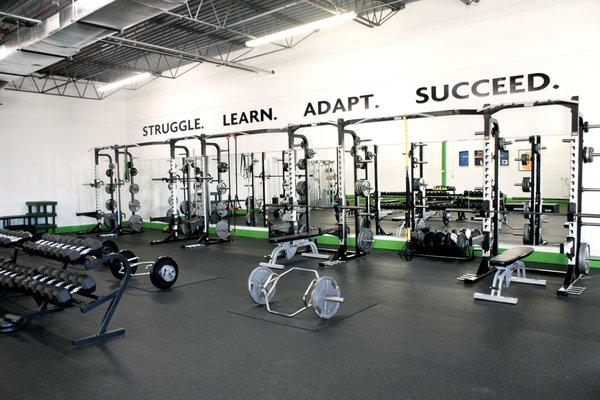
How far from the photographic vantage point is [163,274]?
15.2 ft

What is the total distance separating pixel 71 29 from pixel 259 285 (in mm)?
3342

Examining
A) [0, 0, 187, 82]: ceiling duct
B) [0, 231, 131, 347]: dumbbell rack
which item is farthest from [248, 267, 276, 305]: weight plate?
[0, 0, 187, 82]: ceiling duct

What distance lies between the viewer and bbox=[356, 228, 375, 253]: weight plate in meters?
6.21

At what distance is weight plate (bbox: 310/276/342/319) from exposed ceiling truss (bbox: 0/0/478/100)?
13.6 ft

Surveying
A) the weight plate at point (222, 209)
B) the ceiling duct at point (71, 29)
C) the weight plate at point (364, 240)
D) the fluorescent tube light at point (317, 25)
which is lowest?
the weight plate at point (364, 240)

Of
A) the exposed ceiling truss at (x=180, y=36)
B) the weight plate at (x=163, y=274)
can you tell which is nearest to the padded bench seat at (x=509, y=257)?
the weight plate at (x=163, y=274)

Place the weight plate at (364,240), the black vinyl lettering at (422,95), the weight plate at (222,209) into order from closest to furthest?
the weight plate at (364,240)
the black vinyl lettering at (422,95)
the weight plate at (222,209)

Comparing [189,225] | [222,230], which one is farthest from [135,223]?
[222,230]

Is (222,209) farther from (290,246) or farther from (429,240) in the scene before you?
(429,240)

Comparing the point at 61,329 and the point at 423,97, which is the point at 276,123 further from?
the point at 61,329

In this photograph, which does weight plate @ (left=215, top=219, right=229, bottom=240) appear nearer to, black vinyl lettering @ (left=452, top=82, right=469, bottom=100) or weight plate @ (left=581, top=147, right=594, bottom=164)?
black vinyl lettering @ (left=452, top=82, right=469, bottom=100)

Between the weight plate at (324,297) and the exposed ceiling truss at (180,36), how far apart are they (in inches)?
163

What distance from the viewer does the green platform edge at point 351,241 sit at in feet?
18.2

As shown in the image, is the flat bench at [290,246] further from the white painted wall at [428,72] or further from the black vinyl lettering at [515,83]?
the black vinyl lettering at [515,83]
